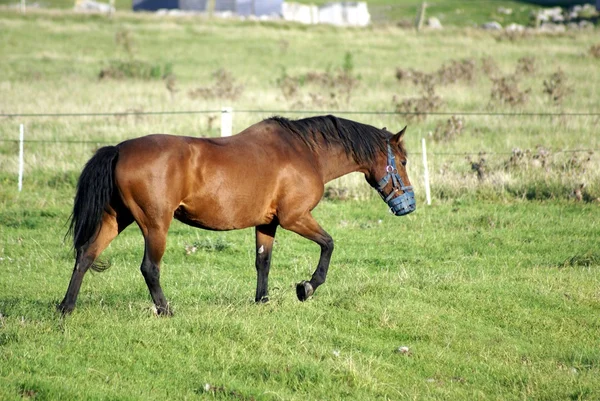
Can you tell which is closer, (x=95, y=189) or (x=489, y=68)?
(x=95, y=189)

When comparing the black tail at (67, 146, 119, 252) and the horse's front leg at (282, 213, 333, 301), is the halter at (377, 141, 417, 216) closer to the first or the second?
the horse's front leg at (282, 213, 333, 301)

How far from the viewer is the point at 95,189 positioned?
7254 millimetres

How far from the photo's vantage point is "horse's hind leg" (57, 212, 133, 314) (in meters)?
7.47

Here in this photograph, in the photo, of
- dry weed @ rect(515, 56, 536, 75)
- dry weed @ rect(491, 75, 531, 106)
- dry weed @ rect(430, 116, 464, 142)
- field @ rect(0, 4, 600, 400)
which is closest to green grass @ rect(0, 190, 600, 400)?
field @ rect(0, 4, 600, 400)

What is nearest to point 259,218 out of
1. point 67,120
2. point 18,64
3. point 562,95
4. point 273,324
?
point 273,324

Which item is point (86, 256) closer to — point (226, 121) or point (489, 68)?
point (226, 121)

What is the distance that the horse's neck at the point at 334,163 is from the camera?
8383 mm

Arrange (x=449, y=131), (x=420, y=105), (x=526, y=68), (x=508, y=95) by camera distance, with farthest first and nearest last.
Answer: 1. (x=526, y=68)
2. (x=508, y=95)
3. (x=420, y=105)
4. (x=449, y=131)

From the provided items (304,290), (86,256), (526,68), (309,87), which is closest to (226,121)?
(304,290)

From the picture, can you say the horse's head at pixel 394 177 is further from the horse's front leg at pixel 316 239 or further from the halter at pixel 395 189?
the horse's front leg at pixel 316 239

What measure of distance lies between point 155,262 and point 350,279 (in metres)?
2.69

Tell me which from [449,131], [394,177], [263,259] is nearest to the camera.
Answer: [263,259]

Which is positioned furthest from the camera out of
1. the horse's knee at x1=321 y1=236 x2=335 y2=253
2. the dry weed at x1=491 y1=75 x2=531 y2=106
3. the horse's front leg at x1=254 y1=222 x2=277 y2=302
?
A: the dry weed at x1=491 y1=75 x2=531 y2=106

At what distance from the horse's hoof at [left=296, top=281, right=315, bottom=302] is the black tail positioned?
1938 mm
